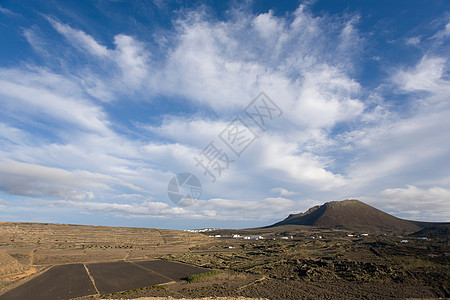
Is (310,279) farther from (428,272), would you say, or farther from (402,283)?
(428,272)

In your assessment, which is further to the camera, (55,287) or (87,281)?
(87,281)

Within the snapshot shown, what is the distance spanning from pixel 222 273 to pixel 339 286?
1730cm

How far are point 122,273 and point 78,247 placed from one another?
4284 cm

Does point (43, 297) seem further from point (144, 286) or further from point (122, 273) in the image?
point (122, 273)

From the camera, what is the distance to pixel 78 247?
241 feet

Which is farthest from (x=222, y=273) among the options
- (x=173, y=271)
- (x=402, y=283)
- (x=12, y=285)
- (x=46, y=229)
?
(x=46, y=229)

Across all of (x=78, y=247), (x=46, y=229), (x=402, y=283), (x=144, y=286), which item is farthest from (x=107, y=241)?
(x=402, y=283)

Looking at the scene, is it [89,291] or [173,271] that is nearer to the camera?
[89,291]

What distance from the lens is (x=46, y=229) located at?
8600cm

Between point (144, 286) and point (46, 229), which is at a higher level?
point (46, 229)

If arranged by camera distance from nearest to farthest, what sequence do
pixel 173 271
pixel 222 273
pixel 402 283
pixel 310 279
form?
pixel 402 283, pixel 310 279, pixel 222 273, pixel 173 271

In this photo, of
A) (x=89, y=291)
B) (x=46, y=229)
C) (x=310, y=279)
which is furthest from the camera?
(x=46, y=229)

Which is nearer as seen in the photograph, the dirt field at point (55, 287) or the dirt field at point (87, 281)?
the dirt field at point (55, 287)

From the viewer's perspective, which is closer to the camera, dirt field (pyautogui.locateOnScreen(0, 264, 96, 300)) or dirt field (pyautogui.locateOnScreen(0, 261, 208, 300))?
dirt field (pyautogui.locateOnScreen(0, 264, 96, 300))
